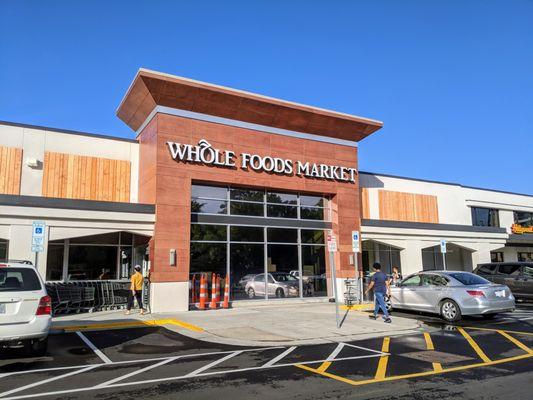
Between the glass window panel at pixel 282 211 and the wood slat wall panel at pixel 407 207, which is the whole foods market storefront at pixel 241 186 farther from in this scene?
the wood slat wall panel at pixel 407 207

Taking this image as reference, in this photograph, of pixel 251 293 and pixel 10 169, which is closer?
pixel 10 169

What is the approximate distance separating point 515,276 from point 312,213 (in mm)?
8915

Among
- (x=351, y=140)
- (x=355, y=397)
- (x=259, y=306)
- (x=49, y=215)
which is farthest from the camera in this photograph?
(x=351, y=140)

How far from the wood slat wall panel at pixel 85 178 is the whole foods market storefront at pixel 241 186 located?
0.86 meters

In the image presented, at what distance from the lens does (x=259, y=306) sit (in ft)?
60.6

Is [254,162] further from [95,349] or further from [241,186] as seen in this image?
[95,349]

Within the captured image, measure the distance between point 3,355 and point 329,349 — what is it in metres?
6.42

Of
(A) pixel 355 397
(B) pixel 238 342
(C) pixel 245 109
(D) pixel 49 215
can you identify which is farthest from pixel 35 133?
(A) pixel 355 397

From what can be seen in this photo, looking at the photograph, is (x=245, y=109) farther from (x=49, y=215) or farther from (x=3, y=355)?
(x=3, y=355)

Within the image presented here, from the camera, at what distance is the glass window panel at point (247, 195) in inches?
759

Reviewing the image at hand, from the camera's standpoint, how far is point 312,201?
21.4m

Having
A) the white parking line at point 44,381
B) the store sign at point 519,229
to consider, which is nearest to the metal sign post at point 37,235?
the white parking line at point 44,381

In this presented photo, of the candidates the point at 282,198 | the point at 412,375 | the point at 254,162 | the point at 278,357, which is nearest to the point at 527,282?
the point at 282,198

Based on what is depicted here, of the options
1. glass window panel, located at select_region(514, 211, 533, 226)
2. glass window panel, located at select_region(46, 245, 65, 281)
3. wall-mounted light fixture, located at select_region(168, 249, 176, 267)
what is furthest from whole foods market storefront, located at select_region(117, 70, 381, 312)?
glass window panel, located at select_region(514, 211, 533, 226)
